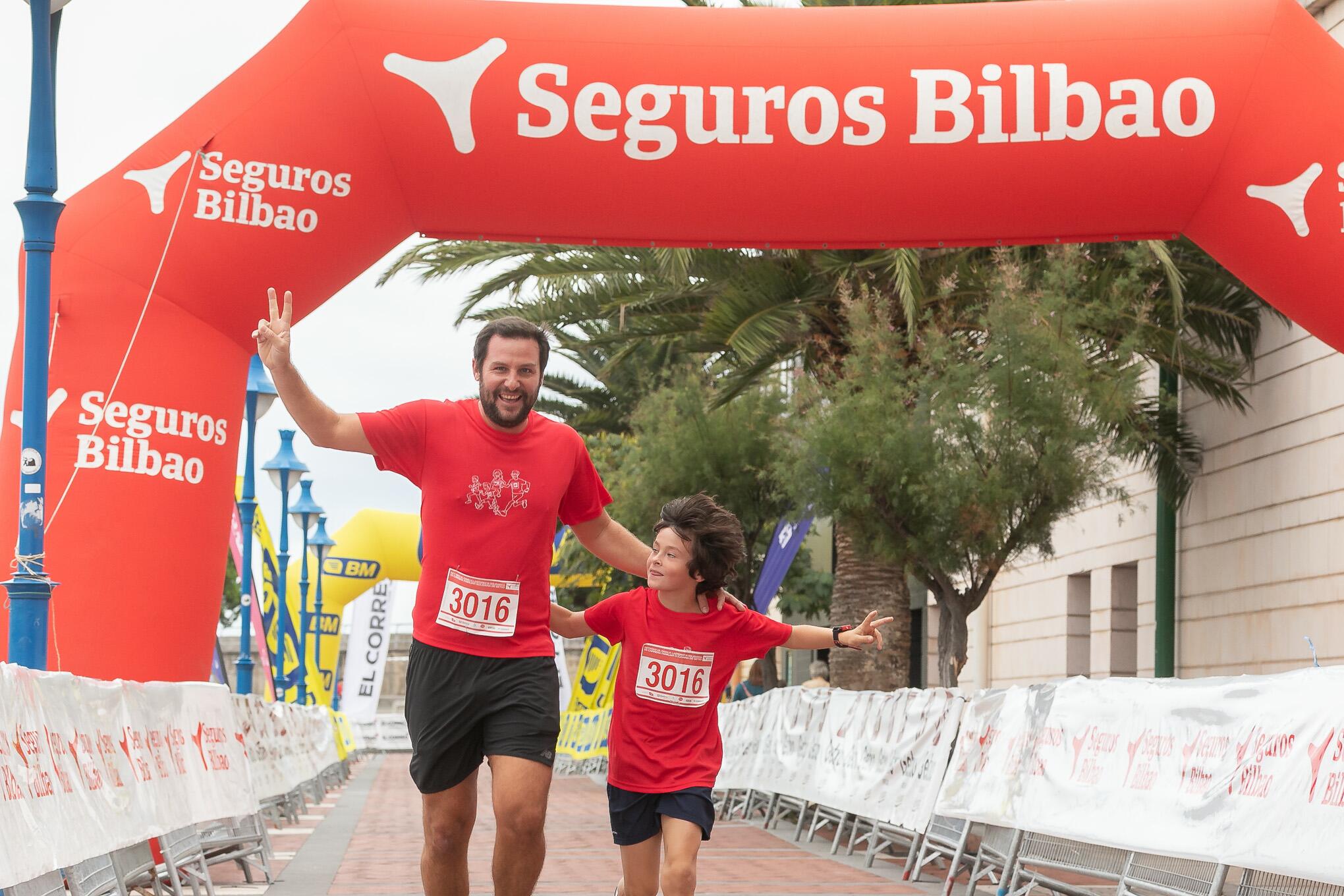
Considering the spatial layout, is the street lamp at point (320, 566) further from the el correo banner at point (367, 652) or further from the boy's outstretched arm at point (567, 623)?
the boy's outstretched arm at point (567, 623)

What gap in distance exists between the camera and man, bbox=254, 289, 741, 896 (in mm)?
5449

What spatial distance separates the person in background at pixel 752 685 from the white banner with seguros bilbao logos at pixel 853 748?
16.0ft

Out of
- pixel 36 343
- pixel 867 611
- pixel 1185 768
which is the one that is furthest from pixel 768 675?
pixel 1185 768

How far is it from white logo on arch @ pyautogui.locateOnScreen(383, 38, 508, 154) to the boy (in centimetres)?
428

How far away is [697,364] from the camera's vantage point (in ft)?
86.9

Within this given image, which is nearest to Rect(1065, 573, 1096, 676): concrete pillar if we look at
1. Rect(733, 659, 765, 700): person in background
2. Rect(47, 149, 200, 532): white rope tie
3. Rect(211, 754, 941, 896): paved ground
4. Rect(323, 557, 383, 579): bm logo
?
Rect(733, 659, 765, 700): person in background

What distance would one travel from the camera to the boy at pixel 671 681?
19.0 ft

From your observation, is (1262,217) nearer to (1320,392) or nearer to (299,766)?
(1320,392)

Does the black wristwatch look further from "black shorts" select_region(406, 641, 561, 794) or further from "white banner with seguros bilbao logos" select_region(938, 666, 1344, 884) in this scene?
"white banner with seguros bilbao logos" select_region(938, 666, 1344, 884)

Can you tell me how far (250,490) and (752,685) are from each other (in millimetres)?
9298

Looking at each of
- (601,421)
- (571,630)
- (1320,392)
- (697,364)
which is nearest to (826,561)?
(601,421)

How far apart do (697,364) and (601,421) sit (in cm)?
660

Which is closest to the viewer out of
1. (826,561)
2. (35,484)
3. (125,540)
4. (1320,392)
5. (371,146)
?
(35,484)

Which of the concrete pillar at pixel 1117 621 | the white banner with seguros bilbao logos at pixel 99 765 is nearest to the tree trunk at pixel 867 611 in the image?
the concrete pillar at pixel 1117 621
